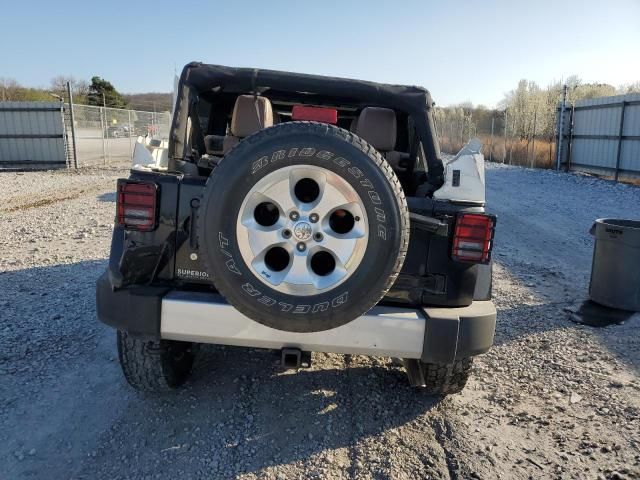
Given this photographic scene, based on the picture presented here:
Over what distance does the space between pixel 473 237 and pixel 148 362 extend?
79.0 inches

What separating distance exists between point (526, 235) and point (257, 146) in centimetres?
754

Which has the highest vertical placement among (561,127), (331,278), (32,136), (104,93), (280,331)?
(104,93)

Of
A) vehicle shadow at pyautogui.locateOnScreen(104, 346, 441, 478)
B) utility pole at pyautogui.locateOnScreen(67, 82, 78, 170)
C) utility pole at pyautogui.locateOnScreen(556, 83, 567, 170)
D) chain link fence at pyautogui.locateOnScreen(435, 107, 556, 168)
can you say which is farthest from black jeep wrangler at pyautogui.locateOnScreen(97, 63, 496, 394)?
utility pole at pyautogui.locateOnScreen(556, 83, 567, 170)

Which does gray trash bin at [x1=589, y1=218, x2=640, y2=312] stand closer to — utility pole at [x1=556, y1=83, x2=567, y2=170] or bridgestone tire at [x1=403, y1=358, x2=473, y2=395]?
bridgestone tire at [x1=403, y1=358, x2=473, y2=395]

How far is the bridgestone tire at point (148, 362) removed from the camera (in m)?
3.08

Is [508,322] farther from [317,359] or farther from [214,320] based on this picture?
[214,320]

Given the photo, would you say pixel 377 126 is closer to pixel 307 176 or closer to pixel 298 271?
Result: pixel 307 176

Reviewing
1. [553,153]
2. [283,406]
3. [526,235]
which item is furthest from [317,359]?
[553,153]

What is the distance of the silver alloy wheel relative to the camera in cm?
246

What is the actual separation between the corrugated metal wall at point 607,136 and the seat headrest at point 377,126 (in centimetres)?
1508

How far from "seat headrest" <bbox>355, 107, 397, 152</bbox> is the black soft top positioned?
101 mm

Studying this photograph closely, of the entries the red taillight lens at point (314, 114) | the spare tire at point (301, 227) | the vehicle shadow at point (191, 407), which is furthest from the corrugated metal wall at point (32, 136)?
the spare tire at point (301, 227)

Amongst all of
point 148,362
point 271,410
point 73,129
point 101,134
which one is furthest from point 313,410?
point 101,134

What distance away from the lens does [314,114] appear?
12.7 ft
